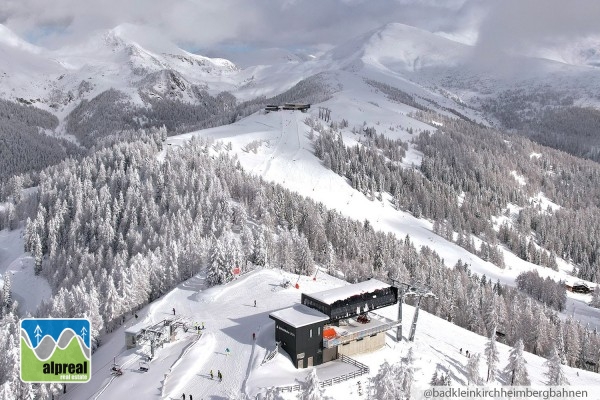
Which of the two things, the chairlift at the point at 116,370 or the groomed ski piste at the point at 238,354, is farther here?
the chairlift at the point at 116,370

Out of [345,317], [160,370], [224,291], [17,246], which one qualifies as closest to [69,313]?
[224,291]

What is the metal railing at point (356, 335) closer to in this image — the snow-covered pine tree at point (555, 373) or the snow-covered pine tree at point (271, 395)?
the snow-covered pine tree at point (271, 395)

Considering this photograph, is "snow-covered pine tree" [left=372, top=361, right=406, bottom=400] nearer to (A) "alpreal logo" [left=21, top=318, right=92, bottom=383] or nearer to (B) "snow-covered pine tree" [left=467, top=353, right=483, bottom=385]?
(B) "snow-covered pine tree" [left=467, top=353, right=483, bottom=385]

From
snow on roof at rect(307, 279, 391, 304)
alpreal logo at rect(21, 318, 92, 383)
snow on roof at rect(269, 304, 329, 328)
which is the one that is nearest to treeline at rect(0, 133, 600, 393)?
snow on roof at rect(269, 304, 329, 328)

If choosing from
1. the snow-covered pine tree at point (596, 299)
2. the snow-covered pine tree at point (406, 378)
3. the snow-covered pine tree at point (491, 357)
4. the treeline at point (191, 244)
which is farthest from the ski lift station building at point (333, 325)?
the snow-covered pine tree at point (596, 299)

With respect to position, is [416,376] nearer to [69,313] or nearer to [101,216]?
[69,313]

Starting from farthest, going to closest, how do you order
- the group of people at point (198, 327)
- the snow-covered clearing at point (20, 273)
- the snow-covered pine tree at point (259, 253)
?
the snow-covered clearing at point (20, 273), the snow-covered pine tree at point (259, 253), the group of people at point (198, 327)

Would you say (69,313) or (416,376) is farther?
(69,313)
